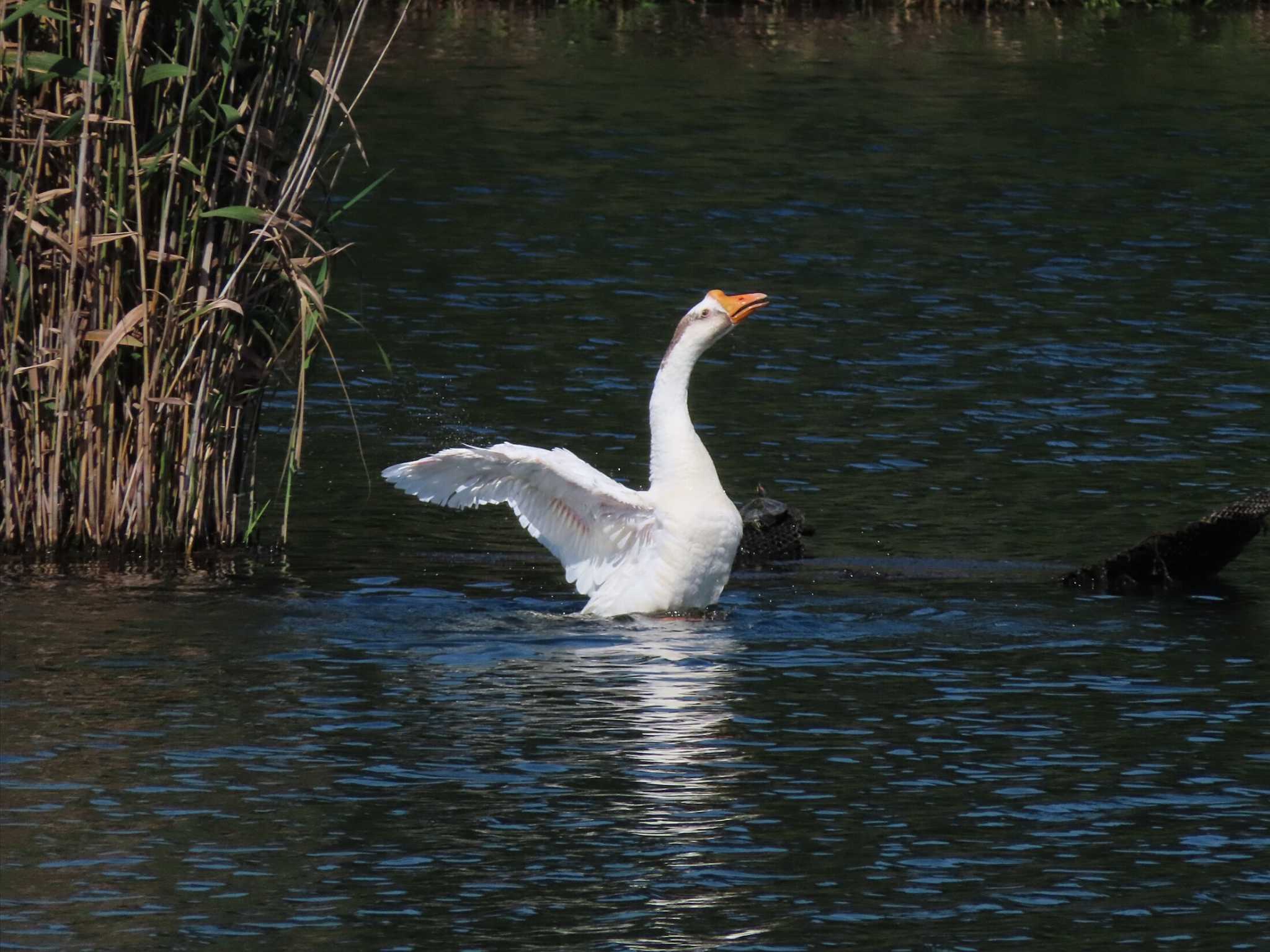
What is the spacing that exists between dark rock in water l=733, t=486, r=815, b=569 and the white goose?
1.35 m

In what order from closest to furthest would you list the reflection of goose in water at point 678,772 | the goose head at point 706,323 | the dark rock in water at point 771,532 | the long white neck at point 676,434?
the reflection of goose in water at point 678,772
the long white neck at point 676,434
the goose head at point 706,323
the dark rock in water at point 771,532

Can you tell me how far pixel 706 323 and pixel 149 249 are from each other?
2928mm

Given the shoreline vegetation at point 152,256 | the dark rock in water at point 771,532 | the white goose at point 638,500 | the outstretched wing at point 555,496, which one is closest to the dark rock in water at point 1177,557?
the dark rock in water at point 771,532

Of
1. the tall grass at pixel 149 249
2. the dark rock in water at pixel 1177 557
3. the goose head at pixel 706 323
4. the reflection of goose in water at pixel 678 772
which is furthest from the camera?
the dark rock in water at pixel 1177 557

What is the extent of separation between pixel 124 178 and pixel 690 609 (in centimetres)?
365

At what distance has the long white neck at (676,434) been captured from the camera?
41.5 feet

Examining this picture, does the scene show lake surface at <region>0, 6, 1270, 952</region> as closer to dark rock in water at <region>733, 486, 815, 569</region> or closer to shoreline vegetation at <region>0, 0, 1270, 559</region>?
dark rock in water at <region>733, 486, 815, 569</region>

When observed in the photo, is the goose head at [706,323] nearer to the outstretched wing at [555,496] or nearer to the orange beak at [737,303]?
the orange beak at [737,303]

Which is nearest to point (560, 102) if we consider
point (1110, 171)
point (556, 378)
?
point (1110, 171)

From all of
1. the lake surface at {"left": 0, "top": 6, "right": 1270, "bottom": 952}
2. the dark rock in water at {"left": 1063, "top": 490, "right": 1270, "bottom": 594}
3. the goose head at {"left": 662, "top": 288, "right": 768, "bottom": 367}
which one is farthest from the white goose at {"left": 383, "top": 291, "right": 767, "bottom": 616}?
the dark rock in water at {"left": 1063, "top": 490, "right": 1270, "bottom": 594}

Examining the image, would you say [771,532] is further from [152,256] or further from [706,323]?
[152,256]

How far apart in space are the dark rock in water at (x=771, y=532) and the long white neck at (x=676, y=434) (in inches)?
56.0

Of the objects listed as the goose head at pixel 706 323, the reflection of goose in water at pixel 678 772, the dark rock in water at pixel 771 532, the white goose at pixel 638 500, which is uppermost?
the goose head at pixel 706 323

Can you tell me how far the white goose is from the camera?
492 inches
